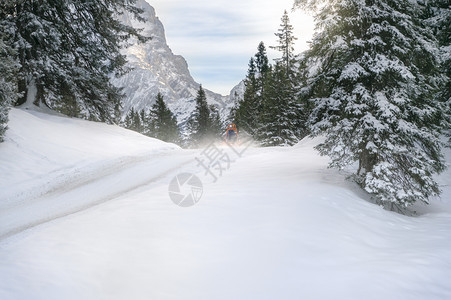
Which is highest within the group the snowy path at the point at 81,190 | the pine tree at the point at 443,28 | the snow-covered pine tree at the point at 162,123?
the pine tree at the point at 443,28

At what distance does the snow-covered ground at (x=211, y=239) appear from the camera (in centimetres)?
382

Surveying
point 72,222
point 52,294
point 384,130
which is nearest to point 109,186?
point 72,222

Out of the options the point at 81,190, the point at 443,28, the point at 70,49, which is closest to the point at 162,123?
the point at 70,49

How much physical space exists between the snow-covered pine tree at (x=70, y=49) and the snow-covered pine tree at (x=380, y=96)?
43.8 feet

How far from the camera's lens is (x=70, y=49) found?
16.9 m

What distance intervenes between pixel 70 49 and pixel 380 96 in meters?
17.6

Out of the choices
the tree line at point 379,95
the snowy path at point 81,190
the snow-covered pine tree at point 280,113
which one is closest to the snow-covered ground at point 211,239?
the snowy path at point 81,190

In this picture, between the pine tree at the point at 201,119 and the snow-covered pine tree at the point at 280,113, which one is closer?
the snow-covered pine tree at the point at 280,113

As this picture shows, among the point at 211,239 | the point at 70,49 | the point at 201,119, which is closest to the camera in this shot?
the point at 211,239

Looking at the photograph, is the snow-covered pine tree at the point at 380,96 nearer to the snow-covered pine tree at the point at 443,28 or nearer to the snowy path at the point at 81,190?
the snow-covered pine tree at the point at 443,28

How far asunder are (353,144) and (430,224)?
9.54ft

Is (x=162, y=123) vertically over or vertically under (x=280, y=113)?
under

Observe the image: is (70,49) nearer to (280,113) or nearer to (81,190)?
(81,190)

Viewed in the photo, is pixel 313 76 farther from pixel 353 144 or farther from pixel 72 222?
pixel 72 222
